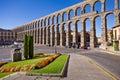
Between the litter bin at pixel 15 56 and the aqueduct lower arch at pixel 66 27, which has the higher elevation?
the aqueduct lower arch at pixel 66 27

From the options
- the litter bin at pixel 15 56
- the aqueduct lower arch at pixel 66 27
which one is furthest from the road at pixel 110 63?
the aqueduct lower arch at pixel 66 27

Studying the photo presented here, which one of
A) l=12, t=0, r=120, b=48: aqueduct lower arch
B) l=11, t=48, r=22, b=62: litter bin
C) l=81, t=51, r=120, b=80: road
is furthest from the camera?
l=12, t=0, r=120, b=48: aqueduct lower arch

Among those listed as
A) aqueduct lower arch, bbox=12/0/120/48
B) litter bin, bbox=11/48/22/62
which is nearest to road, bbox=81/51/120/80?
litter bin, bbox=11/48/22/62

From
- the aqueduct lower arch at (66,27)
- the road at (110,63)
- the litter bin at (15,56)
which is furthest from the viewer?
the aqueduct lower arch at (66,27)

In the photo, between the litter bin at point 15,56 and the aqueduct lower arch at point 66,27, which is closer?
the litter bin at point 15,56

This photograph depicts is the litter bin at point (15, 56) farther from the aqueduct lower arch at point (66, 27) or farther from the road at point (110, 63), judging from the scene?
the aqueduct lower arch at point (66, 27)

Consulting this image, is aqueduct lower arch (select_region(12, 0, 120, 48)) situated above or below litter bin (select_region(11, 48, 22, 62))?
above

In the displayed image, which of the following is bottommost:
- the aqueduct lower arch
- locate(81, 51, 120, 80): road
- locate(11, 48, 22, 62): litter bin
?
locate(81, 51, 120, 80): road

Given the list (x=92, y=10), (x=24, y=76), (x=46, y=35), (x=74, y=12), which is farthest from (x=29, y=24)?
(x=24, y=76)

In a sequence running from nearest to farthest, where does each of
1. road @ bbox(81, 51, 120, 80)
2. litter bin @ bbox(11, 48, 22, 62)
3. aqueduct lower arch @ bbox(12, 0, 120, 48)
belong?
road @ bbox(81, 51, 120, 80) < litter bin @ bbox(11, 48, 22, 62) < aqueduct lower arch @ bbox(12, 0, 120, 48)

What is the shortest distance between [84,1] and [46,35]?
36.2 m

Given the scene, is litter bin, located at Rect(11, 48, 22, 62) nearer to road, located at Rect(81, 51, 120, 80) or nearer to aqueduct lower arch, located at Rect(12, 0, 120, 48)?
road, located at Rect(81, 51, 120, 80)

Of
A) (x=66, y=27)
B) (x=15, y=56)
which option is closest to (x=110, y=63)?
(x=15, y=56)

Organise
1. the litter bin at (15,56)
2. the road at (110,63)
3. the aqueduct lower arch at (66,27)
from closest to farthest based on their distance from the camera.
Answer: the road at (110,63) → the litter bin at (15,56) → the aqueduct lower arch at (66,27)
